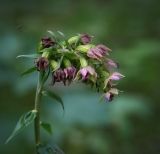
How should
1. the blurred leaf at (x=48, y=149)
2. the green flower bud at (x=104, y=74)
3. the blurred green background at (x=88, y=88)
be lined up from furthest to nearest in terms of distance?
1. the blurred green background at (x=88, y=88)
2. the blurred leaf at (x=48, y=149)
3. the green flower bud at (x=104, y=74)

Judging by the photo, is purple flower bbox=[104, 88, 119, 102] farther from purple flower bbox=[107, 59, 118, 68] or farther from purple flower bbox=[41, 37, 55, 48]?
purple flower bbox=[41, 37, 55, 48]

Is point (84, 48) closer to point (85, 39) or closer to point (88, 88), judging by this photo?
point (85, 39)

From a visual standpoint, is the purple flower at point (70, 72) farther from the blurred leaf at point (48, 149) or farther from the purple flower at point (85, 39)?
the blurred leaf at point (48, 149)

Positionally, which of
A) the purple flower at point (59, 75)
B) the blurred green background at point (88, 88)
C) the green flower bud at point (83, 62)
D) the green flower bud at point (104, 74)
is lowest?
the blurred green background at point (88, 88)

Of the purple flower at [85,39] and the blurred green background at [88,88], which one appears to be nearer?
the purple flower at [85,39]

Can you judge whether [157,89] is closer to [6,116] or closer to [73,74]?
[6,116]

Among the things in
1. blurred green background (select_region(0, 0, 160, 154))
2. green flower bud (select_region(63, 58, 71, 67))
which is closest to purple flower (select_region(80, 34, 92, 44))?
green flower bud (select_region(63, 58, 71, 67))

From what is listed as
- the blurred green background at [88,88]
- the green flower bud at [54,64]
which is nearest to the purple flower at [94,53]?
the green flower bud at [54,64]

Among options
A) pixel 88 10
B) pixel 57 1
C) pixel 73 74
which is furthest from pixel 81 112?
pixel 57 1
